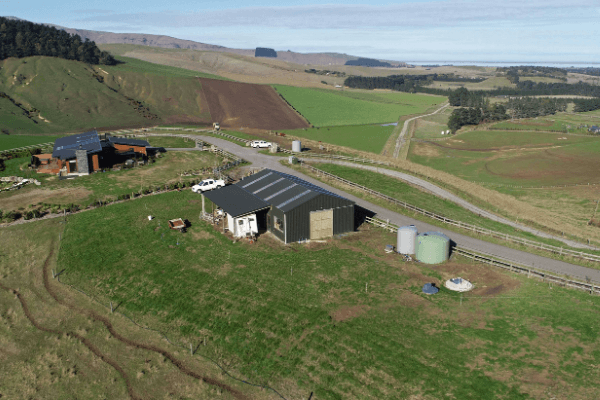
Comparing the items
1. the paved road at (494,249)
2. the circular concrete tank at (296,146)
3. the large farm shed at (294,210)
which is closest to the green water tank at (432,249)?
the paved road at (494,249)

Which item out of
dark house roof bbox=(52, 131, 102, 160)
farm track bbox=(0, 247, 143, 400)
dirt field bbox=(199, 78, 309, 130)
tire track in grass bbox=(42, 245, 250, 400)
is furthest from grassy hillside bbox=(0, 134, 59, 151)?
tire track in grass bbox=(42, 245, 250, 400)

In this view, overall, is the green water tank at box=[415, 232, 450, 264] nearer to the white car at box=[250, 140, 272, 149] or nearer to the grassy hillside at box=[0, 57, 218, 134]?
the white car at box=[250, 140, 272, 149]

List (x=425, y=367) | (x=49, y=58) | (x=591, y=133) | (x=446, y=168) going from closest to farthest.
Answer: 1. (x=425, y=367)
2. (x=446, y=168)
3. (x=591, y=133)
4. (x=49, y=58)

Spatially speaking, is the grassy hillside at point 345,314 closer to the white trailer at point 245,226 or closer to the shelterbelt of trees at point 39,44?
the white trailer at point 245,226

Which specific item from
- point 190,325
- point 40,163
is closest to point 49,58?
point 40,163

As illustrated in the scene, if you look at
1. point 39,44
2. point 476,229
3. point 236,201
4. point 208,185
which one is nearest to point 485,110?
point 476,229

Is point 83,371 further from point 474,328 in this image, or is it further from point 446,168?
point 446,168
